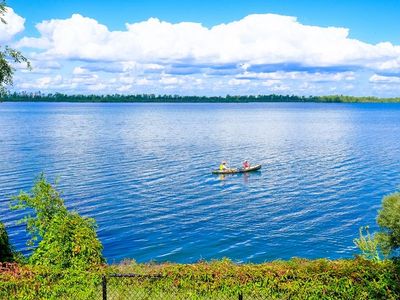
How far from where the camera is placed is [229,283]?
16391mm

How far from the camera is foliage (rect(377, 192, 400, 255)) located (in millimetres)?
20875

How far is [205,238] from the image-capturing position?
39812 millimetres

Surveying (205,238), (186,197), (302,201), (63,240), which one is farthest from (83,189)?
(63,240)

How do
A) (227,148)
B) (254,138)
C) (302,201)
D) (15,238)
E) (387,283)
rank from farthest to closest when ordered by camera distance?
(254,138)
(227,148)
(302,201)
(15,238)
(387,283)

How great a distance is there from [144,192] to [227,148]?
4221 cm

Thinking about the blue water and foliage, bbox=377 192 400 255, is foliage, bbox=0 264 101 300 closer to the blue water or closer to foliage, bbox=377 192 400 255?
foliage, bbox=377 192 400 255

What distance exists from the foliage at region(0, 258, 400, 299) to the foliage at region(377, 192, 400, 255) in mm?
4832

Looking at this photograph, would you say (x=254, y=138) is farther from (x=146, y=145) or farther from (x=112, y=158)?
(x=112, y=158)

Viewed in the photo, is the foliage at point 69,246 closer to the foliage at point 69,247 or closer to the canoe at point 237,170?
the foliage at point 69,247

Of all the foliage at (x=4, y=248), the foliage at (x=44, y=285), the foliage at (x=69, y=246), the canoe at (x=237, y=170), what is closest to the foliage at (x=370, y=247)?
the foliage at (x=69, y=246)

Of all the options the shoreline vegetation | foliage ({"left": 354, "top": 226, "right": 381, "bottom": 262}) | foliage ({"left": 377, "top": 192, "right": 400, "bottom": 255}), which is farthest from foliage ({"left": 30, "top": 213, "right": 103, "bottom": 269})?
foliage ({"left": 354, "top": 226, "right": 381, "bottom": 262})

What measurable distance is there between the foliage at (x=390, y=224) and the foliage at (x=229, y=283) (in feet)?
15.9

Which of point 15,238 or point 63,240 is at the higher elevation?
point 63,240

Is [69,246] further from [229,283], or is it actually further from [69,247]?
[229,283]
